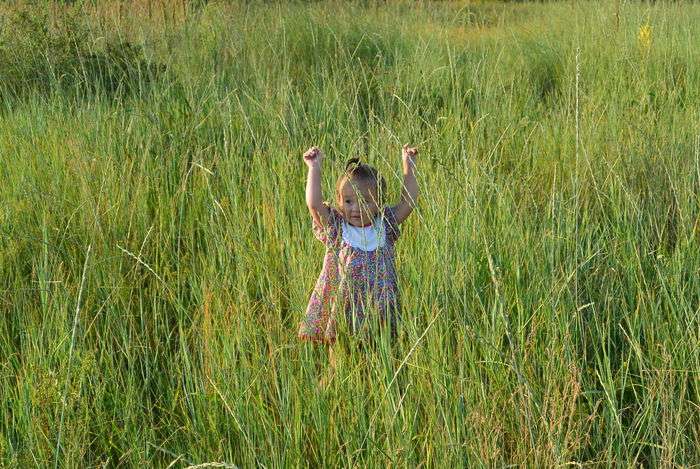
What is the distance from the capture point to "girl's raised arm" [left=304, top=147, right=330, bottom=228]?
2033 mm

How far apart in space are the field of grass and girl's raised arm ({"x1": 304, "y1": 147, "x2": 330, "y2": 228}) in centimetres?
14

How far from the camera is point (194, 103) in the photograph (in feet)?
11.1

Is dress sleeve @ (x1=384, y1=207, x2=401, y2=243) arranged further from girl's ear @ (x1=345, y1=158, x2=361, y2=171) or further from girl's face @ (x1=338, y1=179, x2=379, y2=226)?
girl's ear @ (x1=345, y1=158, x2=361, y2=171)

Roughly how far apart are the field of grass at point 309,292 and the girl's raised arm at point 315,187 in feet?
0.44

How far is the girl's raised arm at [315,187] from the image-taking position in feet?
6.67

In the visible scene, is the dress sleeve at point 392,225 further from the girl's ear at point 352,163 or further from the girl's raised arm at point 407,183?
the girl's ear at point 352,163

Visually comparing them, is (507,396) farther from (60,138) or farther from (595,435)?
(60,138)

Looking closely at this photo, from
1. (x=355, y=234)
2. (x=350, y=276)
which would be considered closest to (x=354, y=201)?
(x=355, y=234)

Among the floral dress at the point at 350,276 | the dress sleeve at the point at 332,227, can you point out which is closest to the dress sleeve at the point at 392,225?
the floral dress at the point at 350,276

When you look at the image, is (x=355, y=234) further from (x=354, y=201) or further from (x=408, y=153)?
(x=408, y=153)

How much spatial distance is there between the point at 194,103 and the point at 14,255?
1.27 metres

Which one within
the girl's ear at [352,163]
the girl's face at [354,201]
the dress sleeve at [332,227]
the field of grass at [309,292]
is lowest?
the field of grass at [309,292]

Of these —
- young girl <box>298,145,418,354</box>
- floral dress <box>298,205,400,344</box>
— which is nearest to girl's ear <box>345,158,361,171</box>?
young girl <box>298,145,418,354</box>

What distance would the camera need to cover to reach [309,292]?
206 centimetres
